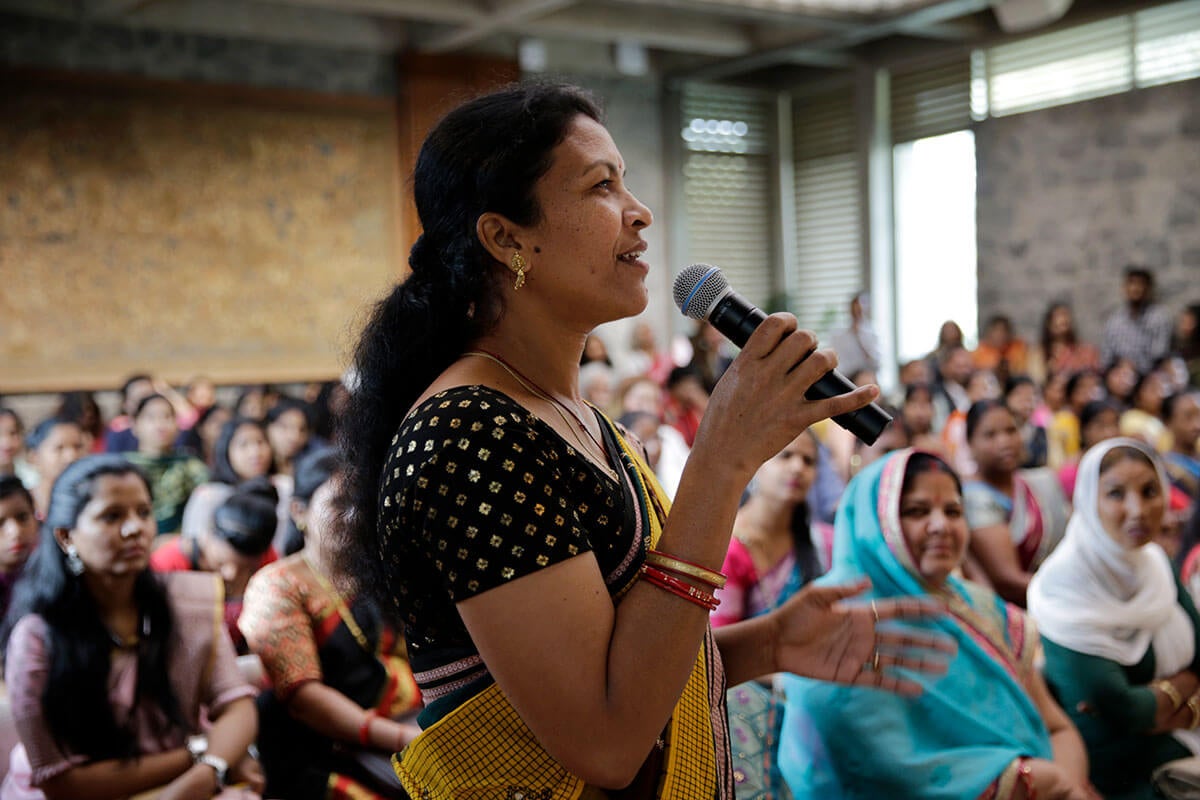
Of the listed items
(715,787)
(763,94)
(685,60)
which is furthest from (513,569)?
(763,94)

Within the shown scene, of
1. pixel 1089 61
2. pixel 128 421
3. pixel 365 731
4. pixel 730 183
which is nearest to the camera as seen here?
pixel 365 731

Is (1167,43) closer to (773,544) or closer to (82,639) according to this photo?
(773,544)

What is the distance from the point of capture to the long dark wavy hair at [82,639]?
7.01 ft

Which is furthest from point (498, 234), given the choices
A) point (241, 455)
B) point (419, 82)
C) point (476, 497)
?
point (419, 82)

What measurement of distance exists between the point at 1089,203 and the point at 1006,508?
248 inches

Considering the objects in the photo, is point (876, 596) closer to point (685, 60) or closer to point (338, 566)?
point (338, 566)

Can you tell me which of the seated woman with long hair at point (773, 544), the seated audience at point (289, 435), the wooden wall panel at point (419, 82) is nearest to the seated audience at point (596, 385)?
the seated audience at point (289, 435)

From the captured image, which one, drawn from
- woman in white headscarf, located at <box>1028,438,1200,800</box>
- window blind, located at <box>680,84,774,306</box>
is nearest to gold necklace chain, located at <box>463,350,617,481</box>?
woman in white headscarf, located at <box>1028,438,1200,800</box>

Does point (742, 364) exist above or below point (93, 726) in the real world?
above

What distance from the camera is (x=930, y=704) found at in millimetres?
2152

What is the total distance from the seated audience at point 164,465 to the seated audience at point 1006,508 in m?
2.97

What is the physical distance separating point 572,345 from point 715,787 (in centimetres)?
46

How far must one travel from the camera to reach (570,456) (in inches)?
39.4

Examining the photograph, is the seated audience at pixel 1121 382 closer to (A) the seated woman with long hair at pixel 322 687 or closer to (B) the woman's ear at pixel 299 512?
(B) the woman's ear at pixel 299 512
